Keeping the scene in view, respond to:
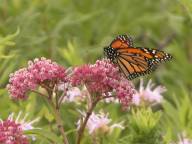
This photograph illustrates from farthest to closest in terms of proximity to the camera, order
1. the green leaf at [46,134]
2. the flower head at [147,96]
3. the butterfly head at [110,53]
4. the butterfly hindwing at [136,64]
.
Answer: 1. the flower head at [147,96]
2. the butterfly hindwing at [136,64]
3. the butterfly head at [110,53]
4. the green leaf at [46,134]

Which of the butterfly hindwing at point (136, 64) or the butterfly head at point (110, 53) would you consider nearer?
the butterfly head at point (110, 53)

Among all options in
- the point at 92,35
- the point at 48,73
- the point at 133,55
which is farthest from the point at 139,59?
the point at 92,35

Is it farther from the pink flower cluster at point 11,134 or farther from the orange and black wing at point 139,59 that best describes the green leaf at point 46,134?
the orange and black wing at point 139,59

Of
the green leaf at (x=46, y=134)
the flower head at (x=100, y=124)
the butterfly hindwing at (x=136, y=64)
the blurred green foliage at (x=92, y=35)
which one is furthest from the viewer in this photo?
the blurred green foliage at (x=92, y=35)

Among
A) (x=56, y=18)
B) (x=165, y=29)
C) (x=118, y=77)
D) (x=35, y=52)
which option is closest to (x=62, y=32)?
(x=56, y=18)

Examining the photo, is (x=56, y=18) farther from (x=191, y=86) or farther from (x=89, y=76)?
(x=89, y=76)

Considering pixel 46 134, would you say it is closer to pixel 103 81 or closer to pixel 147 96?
pixel 103 81

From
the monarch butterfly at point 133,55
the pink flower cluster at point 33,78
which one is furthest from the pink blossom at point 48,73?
the monarch butterfly at point 133,55

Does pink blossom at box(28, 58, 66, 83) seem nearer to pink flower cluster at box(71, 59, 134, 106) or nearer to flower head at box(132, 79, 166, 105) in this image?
pink flower cluster at box(71, 59, 134, 106)
